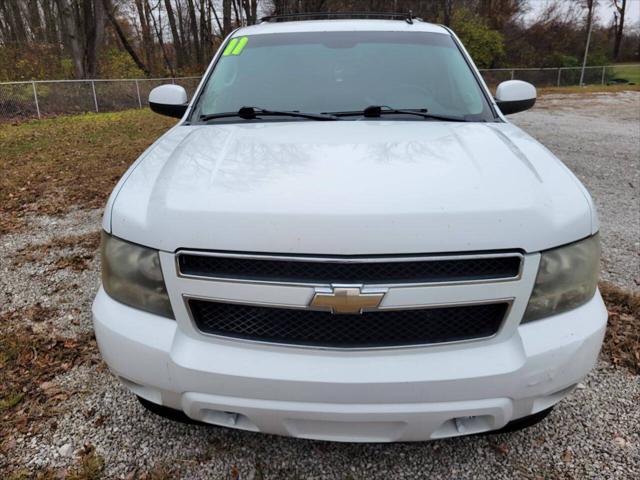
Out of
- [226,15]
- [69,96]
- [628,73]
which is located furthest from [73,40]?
[628,73]

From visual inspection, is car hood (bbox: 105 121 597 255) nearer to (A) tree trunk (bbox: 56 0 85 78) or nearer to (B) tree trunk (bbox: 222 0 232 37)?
(A) tree trunk (bbox: 56 0 85 78)

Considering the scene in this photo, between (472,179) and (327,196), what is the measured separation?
53 cm

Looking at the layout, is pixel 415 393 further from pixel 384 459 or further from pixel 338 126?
pixel 338 126

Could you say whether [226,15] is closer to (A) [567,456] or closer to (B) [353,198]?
(B) [353,198]

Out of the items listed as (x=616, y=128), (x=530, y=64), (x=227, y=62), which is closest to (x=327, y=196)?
(x=227, y=62)

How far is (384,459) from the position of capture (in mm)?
1907

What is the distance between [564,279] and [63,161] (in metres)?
7.89

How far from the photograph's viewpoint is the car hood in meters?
1.43

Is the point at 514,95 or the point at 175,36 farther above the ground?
the point at 175,36

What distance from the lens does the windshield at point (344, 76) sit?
2.59 m

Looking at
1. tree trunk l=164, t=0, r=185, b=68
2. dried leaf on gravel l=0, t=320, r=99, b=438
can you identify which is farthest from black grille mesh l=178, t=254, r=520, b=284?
tree trunk l=164, t=0, r=185, b=68

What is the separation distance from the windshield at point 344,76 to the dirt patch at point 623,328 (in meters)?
1.47

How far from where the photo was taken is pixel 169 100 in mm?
2982

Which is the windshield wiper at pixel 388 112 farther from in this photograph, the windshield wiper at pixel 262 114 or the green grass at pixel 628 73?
the green grass at pixel 628 73
